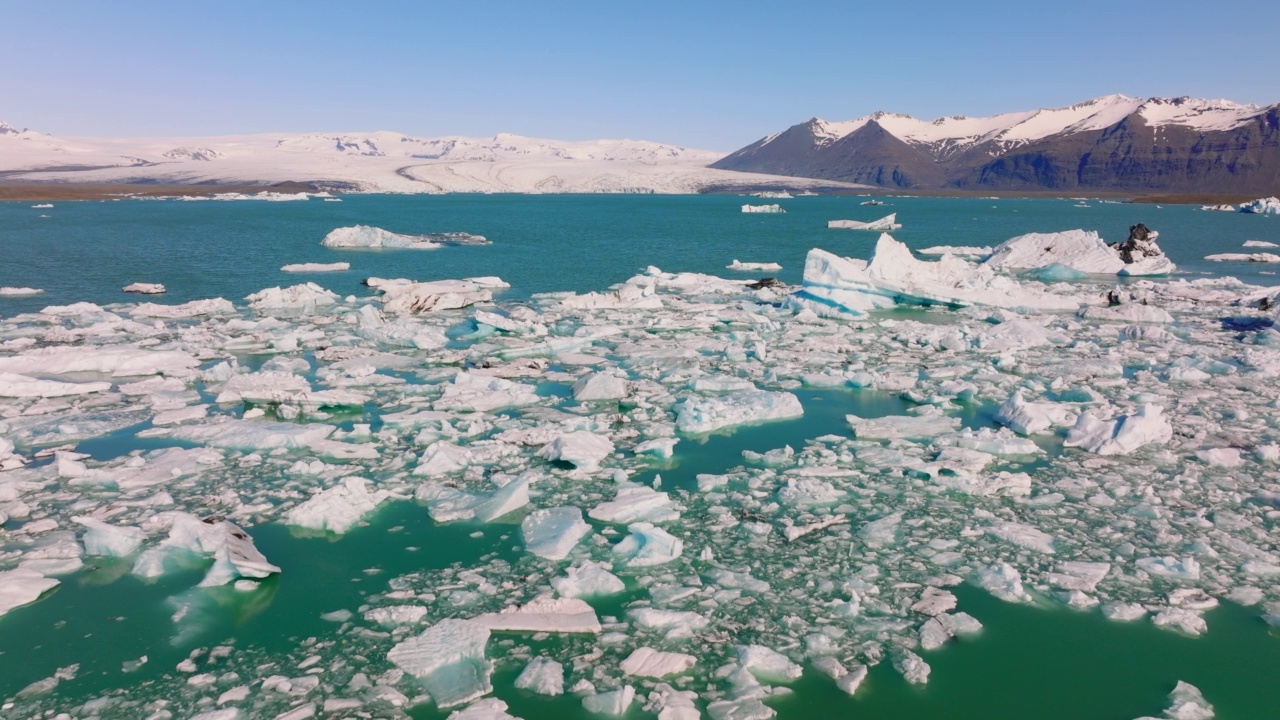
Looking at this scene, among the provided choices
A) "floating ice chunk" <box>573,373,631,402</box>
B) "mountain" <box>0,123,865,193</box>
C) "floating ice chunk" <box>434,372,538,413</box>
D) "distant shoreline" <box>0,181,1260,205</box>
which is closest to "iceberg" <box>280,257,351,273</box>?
"floating ice chunk" <box>434,372,538,413</box>

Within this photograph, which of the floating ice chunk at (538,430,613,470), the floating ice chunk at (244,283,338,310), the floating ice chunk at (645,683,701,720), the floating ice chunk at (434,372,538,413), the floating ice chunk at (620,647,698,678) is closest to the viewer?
the floating ice chunk at (645,683,701,720)

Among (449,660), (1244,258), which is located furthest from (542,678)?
(1244,258)

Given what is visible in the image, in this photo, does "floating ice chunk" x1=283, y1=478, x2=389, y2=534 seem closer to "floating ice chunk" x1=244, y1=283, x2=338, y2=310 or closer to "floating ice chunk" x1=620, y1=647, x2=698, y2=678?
"floating ice chunk" x1=620, y1=647, x2=698, y2=678

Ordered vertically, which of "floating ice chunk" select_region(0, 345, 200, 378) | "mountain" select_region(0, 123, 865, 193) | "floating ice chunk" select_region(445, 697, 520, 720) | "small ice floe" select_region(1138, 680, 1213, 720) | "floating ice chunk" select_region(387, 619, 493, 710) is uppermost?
"mountain" select_region(0, 123, 865, 193)

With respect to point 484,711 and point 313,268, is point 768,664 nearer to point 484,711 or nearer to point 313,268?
point 484,711

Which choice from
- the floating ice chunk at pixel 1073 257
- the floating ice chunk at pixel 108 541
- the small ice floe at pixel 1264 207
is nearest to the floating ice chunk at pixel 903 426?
the floating ice chunk at pixel 108 541
